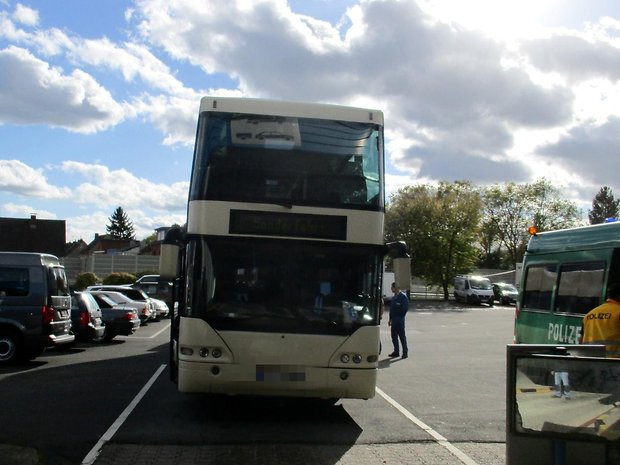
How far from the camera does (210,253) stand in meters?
8.34

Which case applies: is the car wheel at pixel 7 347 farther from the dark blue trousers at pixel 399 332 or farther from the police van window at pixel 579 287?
the police van window at pixel 579 287

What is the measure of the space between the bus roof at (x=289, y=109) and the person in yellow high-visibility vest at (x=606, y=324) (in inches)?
139

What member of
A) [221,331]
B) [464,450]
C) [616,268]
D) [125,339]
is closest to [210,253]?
[221,331]

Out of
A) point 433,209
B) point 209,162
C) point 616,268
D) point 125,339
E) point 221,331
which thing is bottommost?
point 125,339

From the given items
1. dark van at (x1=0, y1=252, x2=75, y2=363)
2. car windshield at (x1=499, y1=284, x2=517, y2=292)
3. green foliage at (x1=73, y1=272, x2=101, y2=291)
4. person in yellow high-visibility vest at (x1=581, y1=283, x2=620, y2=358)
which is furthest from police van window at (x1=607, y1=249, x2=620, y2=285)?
car windshield at (x1=499, y1=284, x2=517, y2=292)

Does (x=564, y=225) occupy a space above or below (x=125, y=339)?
above

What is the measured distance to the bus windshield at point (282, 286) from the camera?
27.1 ft

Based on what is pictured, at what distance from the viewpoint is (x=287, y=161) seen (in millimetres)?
8570

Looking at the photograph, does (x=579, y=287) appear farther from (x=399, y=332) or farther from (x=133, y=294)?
(x=133, y=294)

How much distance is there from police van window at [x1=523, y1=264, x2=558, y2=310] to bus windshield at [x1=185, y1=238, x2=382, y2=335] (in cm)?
374

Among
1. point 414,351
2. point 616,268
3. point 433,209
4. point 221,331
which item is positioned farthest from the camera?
point 433,209

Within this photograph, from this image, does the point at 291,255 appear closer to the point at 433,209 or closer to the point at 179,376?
the point at 179,376

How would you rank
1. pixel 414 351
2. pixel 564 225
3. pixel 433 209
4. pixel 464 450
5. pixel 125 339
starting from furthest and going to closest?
pixel 564 225 < pixel 433 209 < pixel 125 339 < pixel 414 351 < pixel 464 450

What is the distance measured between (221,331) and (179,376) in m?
0.75
